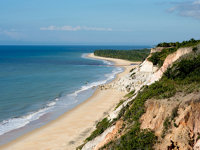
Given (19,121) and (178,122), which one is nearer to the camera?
(178,122)

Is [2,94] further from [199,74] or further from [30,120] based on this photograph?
[199,74]

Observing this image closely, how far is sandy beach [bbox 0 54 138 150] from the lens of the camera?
20828mm

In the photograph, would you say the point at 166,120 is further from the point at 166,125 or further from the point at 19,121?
the point at 19,121

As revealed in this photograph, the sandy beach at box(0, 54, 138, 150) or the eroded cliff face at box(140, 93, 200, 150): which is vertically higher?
the eroded cliff face at box(140, 93, 200, 150)

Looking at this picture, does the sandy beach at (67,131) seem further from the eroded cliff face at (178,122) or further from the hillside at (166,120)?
the eroded cliff face at (178,122)

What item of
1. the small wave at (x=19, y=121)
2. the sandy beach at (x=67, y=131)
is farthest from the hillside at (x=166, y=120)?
the small wave at (x=19, y=121)

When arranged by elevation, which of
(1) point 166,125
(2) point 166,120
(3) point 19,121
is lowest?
(3) point 19,121

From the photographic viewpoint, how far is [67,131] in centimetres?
2356

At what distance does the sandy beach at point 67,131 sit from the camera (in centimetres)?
2083

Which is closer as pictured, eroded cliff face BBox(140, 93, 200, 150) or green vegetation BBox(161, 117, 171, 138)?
eroded cliff face BBox(140, 93, 200, 150)

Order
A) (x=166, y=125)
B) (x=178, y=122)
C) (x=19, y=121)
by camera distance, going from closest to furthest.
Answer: (x=178, y=122)
(x=166, y=125)
(x=19, y=121)

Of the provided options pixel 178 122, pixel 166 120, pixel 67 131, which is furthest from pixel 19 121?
pixel 178 122

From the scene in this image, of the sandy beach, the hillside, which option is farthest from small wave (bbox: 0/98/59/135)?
the hillside

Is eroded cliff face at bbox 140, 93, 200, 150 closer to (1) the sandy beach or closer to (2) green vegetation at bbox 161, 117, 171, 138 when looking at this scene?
(2) green vegetation at bbox 161, 117, 171, 138
